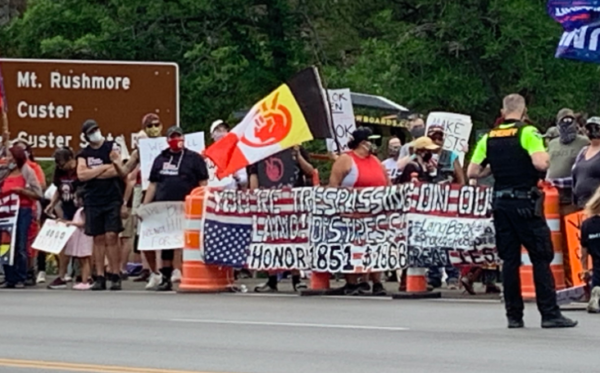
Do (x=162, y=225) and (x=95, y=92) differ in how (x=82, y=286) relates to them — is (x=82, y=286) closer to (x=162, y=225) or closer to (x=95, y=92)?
(x=162, y=225)

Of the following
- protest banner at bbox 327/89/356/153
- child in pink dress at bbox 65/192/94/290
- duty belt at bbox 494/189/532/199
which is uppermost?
protest banner at bbox 327/89/356/153

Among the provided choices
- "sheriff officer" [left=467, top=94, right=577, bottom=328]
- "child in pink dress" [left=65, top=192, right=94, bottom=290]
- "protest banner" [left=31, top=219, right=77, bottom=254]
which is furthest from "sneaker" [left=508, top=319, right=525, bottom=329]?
"protest banner" [left=31, top=219, right=77, bottom=254]

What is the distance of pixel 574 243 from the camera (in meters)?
16.9

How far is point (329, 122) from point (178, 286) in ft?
8.73

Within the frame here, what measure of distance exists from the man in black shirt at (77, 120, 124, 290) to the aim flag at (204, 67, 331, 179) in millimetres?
1322

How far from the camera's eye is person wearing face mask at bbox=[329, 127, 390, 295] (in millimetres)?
18469

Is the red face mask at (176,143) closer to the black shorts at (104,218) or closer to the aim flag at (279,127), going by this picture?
the aim flag at (279,127)

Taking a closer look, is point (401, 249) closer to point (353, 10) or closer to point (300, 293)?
point (300, 293)

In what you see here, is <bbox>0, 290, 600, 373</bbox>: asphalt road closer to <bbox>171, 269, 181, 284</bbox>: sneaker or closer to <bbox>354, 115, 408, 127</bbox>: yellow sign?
<bbox>171, 269, 181, 284</bbox>: sneaker

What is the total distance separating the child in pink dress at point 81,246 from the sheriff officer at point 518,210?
8167 mm

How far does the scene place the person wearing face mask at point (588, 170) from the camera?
16703 mm

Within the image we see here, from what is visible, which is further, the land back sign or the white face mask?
the land back sign

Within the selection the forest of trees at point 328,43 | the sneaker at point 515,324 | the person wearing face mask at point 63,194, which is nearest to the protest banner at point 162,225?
the person wearing face mask at point 63,194

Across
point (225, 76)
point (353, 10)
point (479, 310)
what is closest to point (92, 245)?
point (479, 310)
